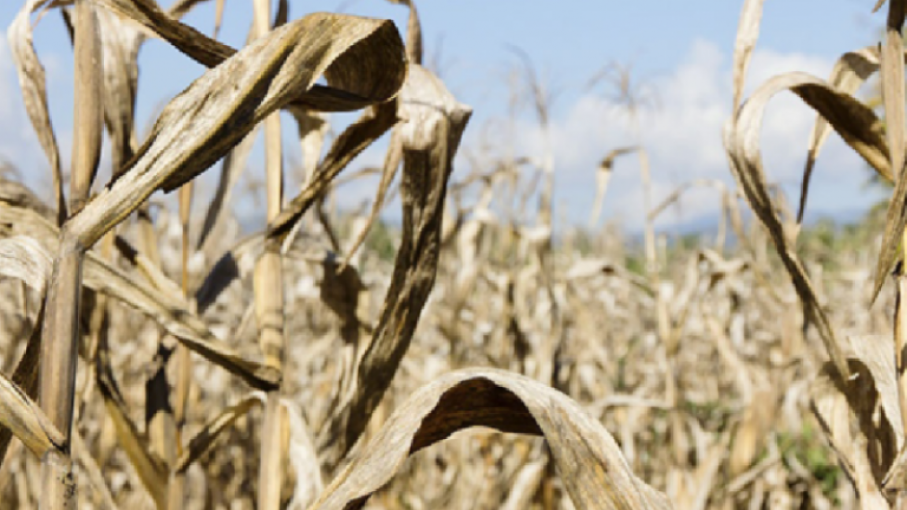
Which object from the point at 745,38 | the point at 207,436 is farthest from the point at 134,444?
the point at 745,38

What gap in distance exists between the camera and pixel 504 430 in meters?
0.78

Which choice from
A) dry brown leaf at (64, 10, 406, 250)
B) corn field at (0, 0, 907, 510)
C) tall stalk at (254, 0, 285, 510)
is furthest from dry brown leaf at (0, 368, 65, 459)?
tall stalk at (254, 0, 285, 510)

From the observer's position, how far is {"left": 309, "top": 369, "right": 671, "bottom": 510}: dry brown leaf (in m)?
0.64

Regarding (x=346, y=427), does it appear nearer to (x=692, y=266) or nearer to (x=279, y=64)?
(x=279, y=64)

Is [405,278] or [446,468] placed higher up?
[405,278]

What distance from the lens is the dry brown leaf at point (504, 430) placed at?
2.11 ft

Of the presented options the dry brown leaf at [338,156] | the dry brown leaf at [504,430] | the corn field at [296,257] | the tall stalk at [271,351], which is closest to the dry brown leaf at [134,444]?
the corn field at [296,257]

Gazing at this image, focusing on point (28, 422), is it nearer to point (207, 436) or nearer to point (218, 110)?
point (218, 110)

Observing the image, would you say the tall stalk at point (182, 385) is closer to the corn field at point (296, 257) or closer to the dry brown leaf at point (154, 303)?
the corn field at point (296, 257)

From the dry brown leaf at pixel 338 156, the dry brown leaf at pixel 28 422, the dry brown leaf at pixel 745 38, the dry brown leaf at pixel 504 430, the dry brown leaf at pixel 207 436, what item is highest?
the dry brown leaf at pixel 745 38

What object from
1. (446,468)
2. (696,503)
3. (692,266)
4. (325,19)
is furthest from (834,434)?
(446,468)

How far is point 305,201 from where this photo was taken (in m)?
0.99

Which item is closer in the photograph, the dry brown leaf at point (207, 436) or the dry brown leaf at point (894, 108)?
the dry brown leaf at point (894, 108)

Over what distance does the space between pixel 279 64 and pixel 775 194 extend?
3.02 meters
